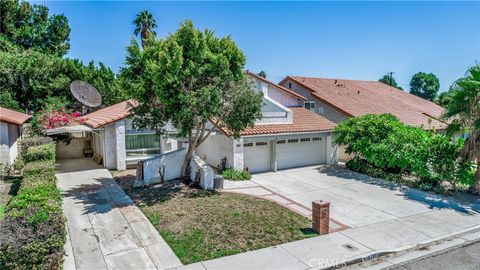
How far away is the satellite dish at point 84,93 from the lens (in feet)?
75.4

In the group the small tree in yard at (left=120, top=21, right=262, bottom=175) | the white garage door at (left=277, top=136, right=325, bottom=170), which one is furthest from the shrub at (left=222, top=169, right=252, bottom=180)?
the small tree in yard at (left=120, top=21, right=262, bottom=175)

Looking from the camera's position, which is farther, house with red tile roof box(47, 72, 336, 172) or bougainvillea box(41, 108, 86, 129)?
bougainvillea box(41, 108, 86, 129)

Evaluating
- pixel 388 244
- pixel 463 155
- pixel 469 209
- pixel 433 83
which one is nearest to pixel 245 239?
pixel 388 244

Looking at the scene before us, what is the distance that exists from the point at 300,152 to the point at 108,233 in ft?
44.8

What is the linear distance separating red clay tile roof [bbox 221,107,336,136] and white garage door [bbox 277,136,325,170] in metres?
0.82

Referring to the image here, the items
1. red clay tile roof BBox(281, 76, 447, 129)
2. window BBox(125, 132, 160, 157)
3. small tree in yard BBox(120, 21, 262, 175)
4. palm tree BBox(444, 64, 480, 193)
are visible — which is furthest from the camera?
red clay tile roof BBox(281, 76, 447, 129)

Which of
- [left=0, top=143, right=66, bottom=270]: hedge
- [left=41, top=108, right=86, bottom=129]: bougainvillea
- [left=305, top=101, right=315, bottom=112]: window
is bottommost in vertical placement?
[left=0, top=143, right=66, bottom=270]: hedge

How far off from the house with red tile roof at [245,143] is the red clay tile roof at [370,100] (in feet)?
17.5

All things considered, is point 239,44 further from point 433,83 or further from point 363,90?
point 433,83

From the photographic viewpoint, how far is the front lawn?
8.73 metres

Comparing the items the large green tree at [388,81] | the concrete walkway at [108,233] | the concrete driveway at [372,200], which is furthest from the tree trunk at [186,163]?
the large green tree at [388,81]

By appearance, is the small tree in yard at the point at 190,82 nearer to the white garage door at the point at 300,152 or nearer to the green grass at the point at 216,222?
the green grass at the point at 216,222

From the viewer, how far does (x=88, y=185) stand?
15195mm

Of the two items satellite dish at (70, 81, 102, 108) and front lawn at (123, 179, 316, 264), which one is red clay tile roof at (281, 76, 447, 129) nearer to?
front lawn at (123, 179, 316, 264)
